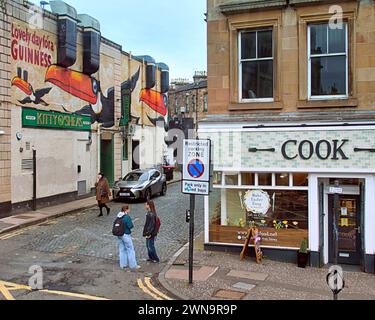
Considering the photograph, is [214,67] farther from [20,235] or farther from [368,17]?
[20,235]

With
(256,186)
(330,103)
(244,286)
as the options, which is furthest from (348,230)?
(244,286)

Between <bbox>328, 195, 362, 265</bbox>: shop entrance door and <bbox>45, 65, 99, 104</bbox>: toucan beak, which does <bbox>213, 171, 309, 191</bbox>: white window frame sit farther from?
<bbox>45, 65, 99, 104</bbox>: toucan beak

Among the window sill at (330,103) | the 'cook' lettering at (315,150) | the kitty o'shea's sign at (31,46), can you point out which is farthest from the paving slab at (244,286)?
the kitty o'shea's sign at (31,46)

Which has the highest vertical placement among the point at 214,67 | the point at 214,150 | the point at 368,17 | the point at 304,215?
the point at 368,17

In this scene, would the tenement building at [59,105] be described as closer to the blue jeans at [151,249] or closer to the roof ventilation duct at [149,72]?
the roof ventilation duct at [149,72]

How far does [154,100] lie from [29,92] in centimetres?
1500

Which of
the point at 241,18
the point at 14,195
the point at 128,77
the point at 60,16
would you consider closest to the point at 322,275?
the point at 241,18

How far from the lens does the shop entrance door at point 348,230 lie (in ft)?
38.9

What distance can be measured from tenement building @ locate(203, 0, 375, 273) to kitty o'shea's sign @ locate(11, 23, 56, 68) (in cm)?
945

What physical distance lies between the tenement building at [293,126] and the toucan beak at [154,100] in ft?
61.8

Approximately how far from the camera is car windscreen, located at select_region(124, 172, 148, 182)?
23.5 m

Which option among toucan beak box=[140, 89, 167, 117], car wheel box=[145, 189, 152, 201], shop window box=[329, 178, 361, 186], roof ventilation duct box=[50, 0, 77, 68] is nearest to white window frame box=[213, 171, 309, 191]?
shop window box=[329, 178, 361, 186]

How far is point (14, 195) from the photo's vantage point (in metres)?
18.4
